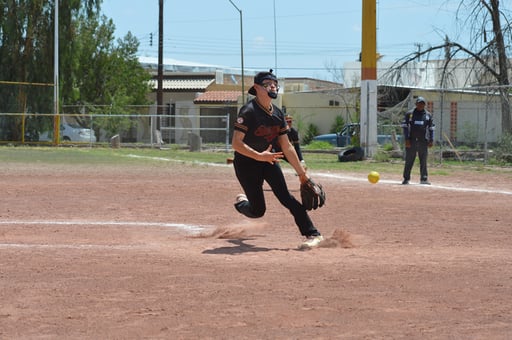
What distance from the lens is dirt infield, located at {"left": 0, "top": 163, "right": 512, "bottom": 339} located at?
221 inches

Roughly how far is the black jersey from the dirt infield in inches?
46.4

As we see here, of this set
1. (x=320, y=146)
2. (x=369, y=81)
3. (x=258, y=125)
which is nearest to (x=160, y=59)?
(x=320, y=146)

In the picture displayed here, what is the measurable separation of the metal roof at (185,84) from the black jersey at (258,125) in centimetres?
5322

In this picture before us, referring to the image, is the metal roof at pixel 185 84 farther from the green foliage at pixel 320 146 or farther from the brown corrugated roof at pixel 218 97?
the green foliage at pixel 320 146

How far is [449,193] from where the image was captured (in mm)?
16844

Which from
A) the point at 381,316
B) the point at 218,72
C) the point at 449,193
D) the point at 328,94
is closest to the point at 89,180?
the point at 449,193

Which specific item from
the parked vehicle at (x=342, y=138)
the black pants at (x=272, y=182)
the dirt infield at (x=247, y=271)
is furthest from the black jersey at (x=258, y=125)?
the parked vehicle at (x=342, y=138)

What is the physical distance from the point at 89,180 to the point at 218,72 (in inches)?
1757

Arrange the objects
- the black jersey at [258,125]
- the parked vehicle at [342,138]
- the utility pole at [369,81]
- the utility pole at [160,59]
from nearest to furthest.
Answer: the black jersey at [258,125] < the utility pole at [369,81] < the parked vehicle at [342,138] < the utility pole at [160,59]

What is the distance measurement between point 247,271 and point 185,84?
5686cm

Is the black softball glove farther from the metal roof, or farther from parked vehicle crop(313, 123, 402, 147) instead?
the metal roof

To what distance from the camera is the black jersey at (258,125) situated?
8.78 metres

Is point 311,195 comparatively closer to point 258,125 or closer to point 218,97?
point 258,125

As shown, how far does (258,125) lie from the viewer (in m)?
8.88
